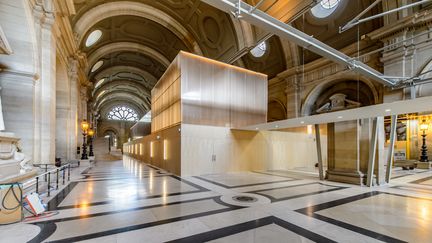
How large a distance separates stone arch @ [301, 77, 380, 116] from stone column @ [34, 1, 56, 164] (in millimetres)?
17927

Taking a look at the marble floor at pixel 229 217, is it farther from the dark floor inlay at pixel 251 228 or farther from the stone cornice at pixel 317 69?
the stone cornice at pixel 317 69

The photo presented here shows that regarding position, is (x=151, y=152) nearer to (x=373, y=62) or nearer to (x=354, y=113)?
(x=354, y=113)

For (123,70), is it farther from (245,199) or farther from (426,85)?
(426,85)

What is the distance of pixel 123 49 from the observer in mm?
25266

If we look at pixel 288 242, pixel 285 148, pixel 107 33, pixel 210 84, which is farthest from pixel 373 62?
pixel 107 33

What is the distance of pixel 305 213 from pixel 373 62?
14.1 metres

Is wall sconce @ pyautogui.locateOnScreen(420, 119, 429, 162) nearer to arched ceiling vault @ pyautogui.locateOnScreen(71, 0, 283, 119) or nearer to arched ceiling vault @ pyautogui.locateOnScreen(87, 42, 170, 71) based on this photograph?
arched ceiling vault @ pyautogui.locateOnScreen(71, 0, 283, 119)

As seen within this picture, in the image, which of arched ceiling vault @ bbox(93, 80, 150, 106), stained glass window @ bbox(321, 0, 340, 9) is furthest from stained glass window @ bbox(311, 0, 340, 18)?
arched ceiling vault @ bbox(93, 80, 150, 106)

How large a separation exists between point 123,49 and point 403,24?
26.4m

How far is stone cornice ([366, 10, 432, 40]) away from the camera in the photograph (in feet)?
36.4

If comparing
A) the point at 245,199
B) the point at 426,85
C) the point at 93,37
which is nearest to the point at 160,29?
the point at 93,37

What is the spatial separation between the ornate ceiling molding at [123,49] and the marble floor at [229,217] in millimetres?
21997

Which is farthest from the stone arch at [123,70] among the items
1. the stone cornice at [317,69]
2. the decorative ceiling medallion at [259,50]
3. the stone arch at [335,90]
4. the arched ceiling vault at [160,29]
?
the stone arch at [335,90]

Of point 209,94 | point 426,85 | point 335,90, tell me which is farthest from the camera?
point 335,90
